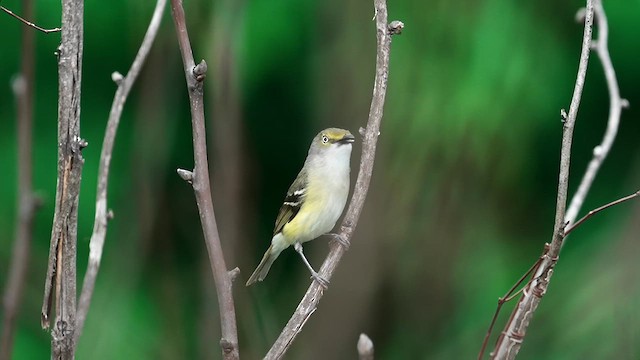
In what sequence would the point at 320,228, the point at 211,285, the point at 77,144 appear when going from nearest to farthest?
the point at 77,144
the point at 320,228
the point at 211,285

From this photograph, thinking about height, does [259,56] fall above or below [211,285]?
above

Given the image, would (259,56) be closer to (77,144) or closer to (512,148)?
(512,148)

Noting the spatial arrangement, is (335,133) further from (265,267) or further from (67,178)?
(67,178)

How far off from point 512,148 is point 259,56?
468 mm

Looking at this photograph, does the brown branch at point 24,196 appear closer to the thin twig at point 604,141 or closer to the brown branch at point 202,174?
the brown branch at point 202,174

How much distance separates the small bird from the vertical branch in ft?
1.83

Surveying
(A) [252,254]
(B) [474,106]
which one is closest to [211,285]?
(A) [252,254]

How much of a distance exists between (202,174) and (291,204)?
2.25 feet

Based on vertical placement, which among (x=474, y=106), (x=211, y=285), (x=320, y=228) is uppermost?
(x=474, y=106)

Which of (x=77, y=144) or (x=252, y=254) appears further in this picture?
(x=252, y=254)

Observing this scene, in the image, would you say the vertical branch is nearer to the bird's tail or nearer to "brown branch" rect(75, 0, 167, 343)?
"brown branch" rect(75, 0, 167, 343)

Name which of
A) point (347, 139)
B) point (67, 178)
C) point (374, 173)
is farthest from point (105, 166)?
point (374, 173)

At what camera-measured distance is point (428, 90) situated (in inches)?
53.2

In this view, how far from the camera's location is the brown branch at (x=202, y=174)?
600mm
